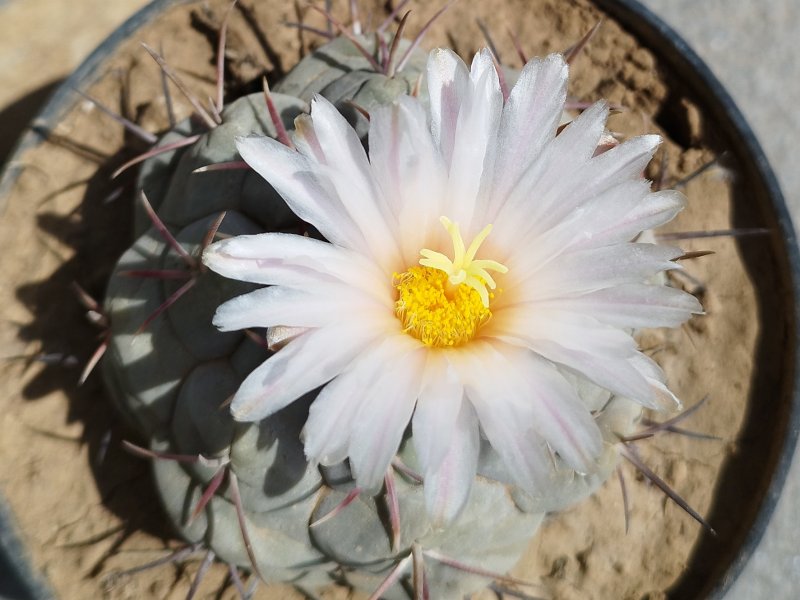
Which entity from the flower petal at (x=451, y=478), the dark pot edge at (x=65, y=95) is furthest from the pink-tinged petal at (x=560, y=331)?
the dark pot edge at (x=65, y=95)

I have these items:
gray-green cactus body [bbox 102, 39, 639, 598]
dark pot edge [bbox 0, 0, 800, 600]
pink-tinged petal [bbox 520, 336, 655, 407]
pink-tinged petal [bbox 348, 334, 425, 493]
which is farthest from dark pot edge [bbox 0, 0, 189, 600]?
pink-tinged petal [bbox 520, 336, 655, 407]

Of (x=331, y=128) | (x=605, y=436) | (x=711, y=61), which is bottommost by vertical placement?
(x=605, y=436)

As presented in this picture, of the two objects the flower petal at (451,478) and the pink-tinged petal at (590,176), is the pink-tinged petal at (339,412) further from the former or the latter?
the pink-tinged petal at (590,176)

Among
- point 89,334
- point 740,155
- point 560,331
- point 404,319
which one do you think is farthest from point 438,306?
point 740,155

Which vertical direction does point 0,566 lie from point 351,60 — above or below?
below

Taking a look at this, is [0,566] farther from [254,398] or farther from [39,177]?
[254,398]

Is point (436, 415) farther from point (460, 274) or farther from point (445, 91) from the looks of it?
point (445, 91)

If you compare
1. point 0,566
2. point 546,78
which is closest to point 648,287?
point 546,78
